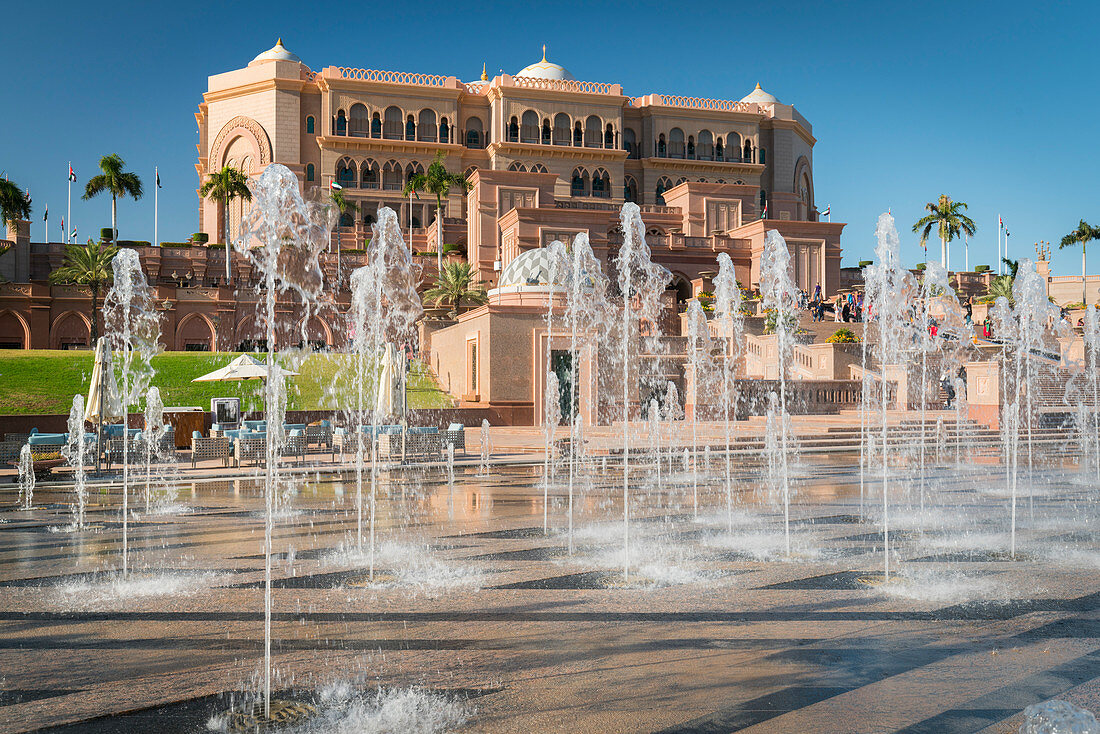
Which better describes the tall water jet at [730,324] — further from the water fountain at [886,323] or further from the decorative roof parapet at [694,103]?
the decorative roof parapet at [694,103]

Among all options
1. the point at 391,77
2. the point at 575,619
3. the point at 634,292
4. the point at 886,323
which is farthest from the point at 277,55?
the point at 575,619

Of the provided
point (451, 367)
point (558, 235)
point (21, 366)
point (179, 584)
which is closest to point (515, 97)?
point (558, 235)

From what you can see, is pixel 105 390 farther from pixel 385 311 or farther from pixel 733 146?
pixel 733 146

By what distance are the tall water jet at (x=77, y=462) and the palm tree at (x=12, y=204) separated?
35908mm

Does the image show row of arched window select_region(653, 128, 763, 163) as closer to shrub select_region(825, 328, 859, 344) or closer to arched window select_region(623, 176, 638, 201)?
arched window select_region(623, 176, 638, 201)

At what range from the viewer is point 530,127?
62375mm

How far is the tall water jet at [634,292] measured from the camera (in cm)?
1114

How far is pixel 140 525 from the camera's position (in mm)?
10320

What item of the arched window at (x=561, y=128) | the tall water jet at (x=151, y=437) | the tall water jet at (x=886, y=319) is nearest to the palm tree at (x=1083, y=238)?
the tall water jet at (x=886, y=319)

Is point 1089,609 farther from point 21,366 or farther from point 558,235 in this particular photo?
point 558,235

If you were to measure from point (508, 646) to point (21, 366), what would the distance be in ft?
105

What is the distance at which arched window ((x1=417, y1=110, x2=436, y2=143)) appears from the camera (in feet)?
204

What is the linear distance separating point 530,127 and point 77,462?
50604 mm

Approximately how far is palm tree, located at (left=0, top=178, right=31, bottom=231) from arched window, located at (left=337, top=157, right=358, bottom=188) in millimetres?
20196
